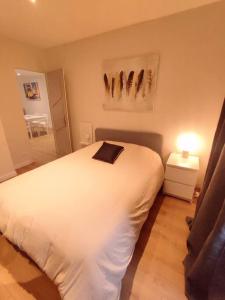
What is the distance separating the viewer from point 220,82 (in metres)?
1.84

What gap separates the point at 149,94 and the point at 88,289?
2.30 meters

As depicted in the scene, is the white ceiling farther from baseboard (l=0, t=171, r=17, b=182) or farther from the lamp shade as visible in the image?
baseboard (l=0, t=171, r=17, b=182)

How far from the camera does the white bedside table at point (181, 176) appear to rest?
1.96 metres

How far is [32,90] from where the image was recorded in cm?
627

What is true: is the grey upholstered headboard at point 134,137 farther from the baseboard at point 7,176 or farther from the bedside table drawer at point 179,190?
the baseboard at point 7,176

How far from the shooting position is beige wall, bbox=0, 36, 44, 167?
8.87 feet

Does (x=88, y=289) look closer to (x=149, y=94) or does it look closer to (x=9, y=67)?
(x=149, y=94)

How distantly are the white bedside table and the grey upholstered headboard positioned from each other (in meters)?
0.34

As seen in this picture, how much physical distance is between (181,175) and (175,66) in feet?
4.87

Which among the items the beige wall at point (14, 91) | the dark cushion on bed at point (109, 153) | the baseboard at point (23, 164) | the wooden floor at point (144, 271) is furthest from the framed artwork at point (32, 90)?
the wooden floor at point (144, 271)

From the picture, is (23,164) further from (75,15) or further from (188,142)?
(188,142)

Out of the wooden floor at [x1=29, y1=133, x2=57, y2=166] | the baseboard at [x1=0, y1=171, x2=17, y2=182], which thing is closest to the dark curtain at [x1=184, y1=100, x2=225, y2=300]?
the baseboard at [x1=0, y1=171, x2=17, y2=182]

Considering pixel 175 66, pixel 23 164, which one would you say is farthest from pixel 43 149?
pixel 175 66

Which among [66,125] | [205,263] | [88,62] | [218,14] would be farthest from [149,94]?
[205,263]
